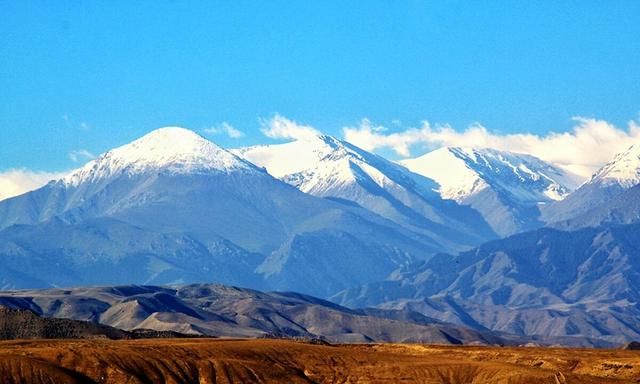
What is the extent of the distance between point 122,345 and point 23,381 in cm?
3016

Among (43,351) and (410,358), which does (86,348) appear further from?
(410,358)

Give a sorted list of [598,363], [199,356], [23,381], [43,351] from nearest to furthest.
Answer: [23,381] < [43,351] < [199,356] < [598,363]

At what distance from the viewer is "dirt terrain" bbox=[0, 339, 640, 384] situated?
525 ft

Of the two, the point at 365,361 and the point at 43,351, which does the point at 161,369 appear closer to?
the point at 43,351

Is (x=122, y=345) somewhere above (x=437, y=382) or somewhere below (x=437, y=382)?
above

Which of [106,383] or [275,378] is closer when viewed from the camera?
[106,383]

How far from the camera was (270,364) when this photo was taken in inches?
7067

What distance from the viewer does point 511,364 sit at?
185875mm

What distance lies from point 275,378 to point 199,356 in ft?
35.5

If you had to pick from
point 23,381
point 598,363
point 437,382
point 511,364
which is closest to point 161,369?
point 23,381

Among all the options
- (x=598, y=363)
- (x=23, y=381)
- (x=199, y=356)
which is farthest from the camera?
(x=598, y=363)

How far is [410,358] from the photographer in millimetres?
192500

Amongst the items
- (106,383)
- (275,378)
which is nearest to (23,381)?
(106,383)

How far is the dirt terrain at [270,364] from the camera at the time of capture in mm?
160125
